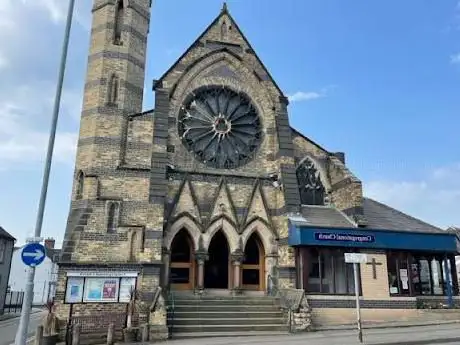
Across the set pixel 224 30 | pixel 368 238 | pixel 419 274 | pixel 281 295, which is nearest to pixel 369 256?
pixel 368 238

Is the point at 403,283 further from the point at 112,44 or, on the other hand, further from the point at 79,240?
the point at 112,44

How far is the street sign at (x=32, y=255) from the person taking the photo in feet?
31.4

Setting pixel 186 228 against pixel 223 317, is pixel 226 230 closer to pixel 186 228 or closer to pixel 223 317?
pixel 186 228

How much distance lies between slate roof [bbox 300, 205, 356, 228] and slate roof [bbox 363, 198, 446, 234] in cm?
112

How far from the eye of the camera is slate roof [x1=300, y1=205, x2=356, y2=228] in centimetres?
1866

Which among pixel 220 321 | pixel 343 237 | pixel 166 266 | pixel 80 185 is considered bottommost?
pixel 220 321

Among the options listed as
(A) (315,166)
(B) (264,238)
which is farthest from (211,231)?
(A) (315,166)

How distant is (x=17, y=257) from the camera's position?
58.8 m

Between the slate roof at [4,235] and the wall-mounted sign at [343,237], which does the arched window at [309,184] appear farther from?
the slate roof at [4,235]

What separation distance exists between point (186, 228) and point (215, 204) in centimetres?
173

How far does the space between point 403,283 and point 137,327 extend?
11.5 m

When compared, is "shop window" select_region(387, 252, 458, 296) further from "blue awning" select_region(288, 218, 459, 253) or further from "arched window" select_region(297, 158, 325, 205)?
"arched window" select_region(297, 158, 325, 205)

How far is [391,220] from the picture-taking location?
67.3 feet

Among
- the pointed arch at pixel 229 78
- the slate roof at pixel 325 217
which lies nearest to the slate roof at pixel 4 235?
the pointed arch at pixel 229 78
